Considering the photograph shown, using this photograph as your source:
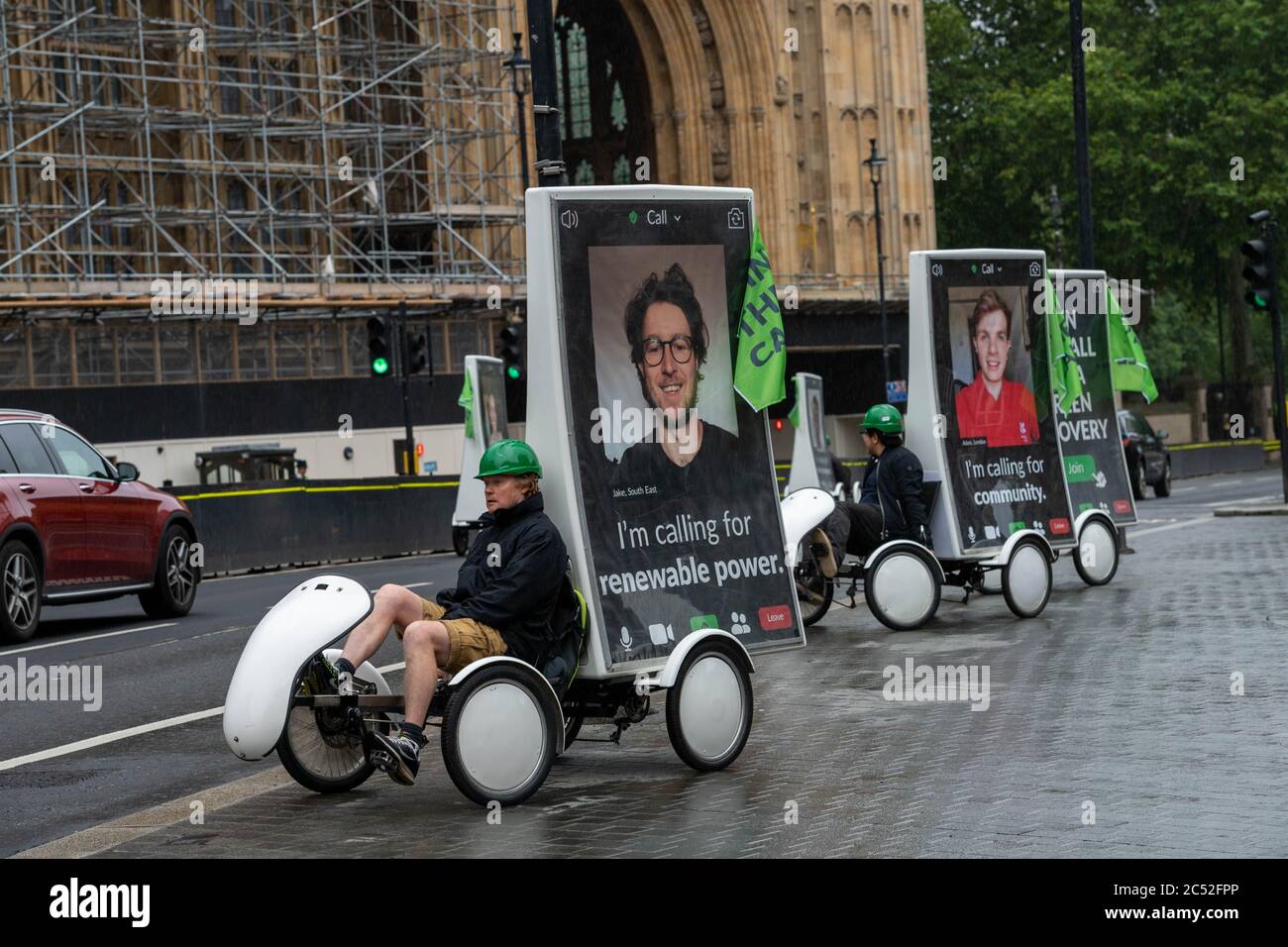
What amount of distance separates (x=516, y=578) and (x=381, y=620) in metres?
0.60

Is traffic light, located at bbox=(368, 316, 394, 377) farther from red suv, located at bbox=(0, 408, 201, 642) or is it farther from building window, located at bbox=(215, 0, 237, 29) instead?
building window, located at bbox=(215, 0, 237, 29)

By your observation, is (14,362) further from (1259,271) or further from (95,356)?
(1259,271)

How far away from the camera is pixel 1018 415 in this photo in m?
17.1

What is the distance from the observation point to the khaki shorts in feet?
28.3

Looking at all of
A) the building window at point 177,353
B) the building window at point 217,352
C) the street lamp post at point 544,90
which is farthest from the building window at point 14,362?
the street lamp post at point 544,90

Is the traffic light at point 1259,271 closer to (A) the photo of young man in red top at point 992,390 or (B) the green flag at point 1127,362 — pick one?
(B) the green flag at point 1127,362

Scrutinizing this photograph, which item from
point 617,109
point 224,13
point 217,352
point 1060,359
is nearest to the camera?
point 1060,359

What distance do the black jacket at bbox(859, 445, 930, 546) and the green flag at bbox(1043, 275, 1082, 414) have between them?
7.84ft

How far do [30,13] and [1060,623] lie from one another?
34.1 m

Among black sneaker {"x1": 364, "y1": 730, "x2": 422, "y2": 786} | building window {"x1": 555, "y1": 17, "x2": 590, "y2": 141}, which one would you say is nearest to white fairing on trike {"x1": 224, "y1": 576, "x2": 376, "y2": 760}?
black sneaker {"x1": 364, "y1": 730, "x2": 422, "y2": 786}

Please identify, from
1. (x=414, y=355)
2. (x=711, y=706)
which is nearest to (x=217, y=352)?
(x=414, y=355)

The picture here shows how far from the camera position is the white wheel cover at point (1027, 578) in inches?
613

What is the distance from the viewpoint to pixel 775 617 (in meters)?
10.2
